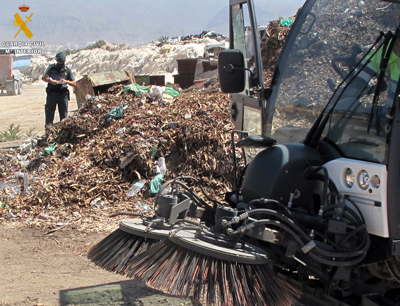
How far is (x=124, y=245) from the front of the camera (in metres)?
3.19

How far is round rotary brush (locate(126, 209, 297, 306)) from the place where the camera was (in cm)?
261

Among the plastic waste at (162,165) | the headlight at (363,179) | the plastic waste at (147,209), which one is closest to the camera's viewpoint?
the headlight at (363,179)

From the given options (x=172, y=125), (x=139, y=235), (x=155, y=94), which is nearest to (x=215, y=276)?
(x=139, y=235)

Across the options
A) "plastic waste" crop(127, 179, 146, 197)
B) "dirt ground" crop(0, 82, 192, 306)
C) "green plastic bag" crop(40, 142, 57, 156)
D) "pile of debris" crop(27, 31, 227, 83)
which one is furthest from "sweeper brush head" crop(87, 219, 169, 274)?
"pile of debris" crop(27, 31, 227, 83)

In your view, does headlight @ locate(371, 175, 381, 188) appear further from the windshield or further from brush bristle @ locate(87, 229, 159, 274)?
brush bristle @ locate(87, 229, 159, 274)

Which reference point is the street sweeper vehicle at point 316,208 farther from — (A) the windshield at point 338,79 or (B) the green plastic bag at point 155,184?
(B) the green plastic bag at point 155,184

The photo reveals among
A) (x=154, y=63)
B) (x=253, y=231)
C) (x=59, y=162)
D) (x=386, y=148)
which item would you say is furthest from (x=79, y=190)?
(x=154, y=63)

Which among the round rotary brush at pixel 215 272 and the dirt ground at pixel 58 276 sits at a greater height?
the round rotary brush at pixel 215 272

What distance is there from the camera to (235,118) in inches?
183

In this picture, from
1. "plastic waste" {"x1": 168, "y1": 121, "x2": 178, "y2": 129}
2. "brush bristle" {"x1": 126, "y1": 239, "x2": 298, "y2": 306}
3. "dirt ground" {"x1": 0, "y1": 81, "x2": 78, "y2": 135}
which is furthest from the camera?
"dirt ground" {"x1": 0, "y1": 81, "x2": 78, "y2": 135}

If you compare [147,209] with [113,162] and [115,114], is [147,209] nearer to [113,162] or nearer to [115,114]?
[113,162]

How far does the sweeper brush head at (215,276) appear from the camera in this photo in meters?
2.60

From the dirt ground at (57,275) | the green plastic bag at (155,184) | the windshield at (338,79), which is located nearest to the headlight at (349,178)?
the windshield at (338,79)

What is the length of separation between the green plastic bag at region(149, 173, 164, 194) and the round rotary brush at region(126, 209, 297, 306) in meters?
4.22
